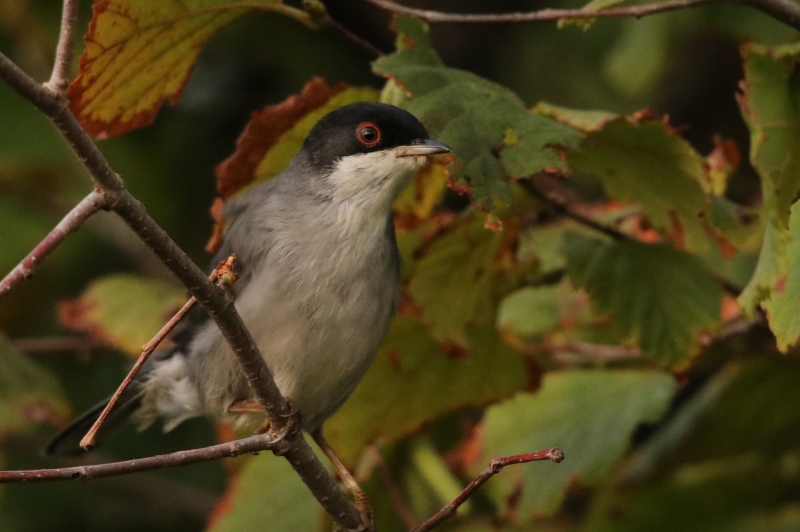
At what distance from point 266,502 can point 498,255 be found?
4.48ft

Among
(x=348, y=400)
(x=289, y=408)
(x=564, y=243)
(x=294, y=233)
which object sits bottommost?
(x=348, y=400)

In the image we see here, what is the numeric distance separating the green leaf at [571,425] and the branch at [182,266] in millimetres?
1425

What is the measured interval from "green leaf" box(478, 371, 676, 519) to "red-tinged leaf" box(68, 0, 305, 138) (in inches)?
77.6

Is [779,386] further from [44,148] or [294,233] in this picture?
[44,148]

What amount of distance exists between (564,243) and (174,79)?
131cm

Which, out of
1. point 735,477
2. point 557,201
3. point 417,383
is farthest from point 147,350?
point 735,477

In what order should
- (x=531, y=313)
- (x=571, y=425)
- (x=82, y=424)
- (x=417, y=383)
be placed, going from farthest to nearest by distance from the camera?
(x=531, y=313), (x=571, y=425), (x=82, y=424), (x=417, y=383)

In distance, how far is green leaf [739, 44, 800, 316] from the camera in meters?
2.29

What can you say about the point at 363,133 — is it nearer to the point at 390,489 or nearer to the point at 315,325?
the point at 315,325

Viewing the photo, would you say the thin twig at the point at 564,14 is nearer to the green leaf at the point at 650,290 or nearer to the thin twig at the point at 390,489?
the green leaf at the point at 650,290

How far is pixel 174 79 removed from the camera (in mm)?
2816

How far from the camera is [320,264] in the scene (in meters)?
2.99

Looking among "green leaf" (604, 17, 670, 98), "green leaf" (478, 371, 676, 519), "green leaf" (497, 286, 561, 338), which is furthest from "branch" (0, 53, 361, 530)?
"green leaf" (604, 17, 670, 98)

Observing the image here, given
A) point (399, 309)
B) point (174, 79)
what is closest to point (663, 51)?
point (399, 309)
